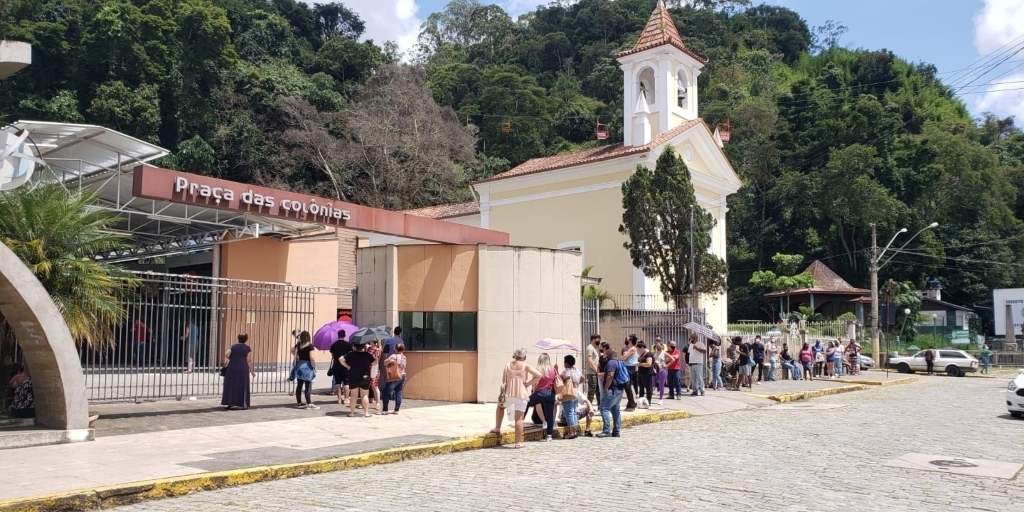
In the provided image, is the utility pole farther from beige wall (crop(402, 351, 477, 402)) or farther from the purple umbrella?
the purple umbrella

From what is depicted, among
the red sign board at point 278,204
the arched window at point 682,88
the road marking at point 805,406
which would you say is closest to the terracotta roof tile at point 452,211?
the arched window at point 682,88

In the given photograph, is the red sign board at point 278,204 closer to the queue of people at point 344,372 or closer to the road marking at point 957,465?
the queue of people at point 344,372

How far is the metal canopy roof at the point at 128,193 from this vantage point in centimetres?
1656

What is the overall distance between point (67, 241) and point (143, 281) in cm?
Result: 214

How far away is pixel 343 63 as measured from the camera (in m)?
61.5

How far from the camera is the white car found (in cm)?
1642

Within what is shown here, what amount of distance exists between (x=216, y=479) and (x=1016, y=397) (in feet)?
49.8

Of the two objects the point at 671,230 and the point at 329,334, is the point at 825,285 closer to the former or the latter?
the point at 671,230

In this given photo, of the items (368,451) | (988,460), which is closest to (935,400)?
(988,460)

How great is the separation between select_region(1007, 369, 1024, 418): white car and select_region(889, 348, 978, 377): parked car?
22977 mm

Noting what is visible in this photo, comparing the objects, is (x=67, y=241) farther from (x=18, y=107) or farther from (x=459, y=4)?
(x=459, y=4)

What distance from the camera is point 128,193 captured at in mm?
20625

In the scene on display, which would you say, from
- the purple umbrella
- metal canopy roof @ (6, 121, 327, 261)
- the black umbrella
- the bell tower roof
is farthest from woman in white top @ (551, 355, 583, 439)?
the bell tower roof

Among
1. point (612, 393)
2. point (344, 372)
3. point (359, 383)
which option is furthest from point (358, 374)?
point (612, 393)
